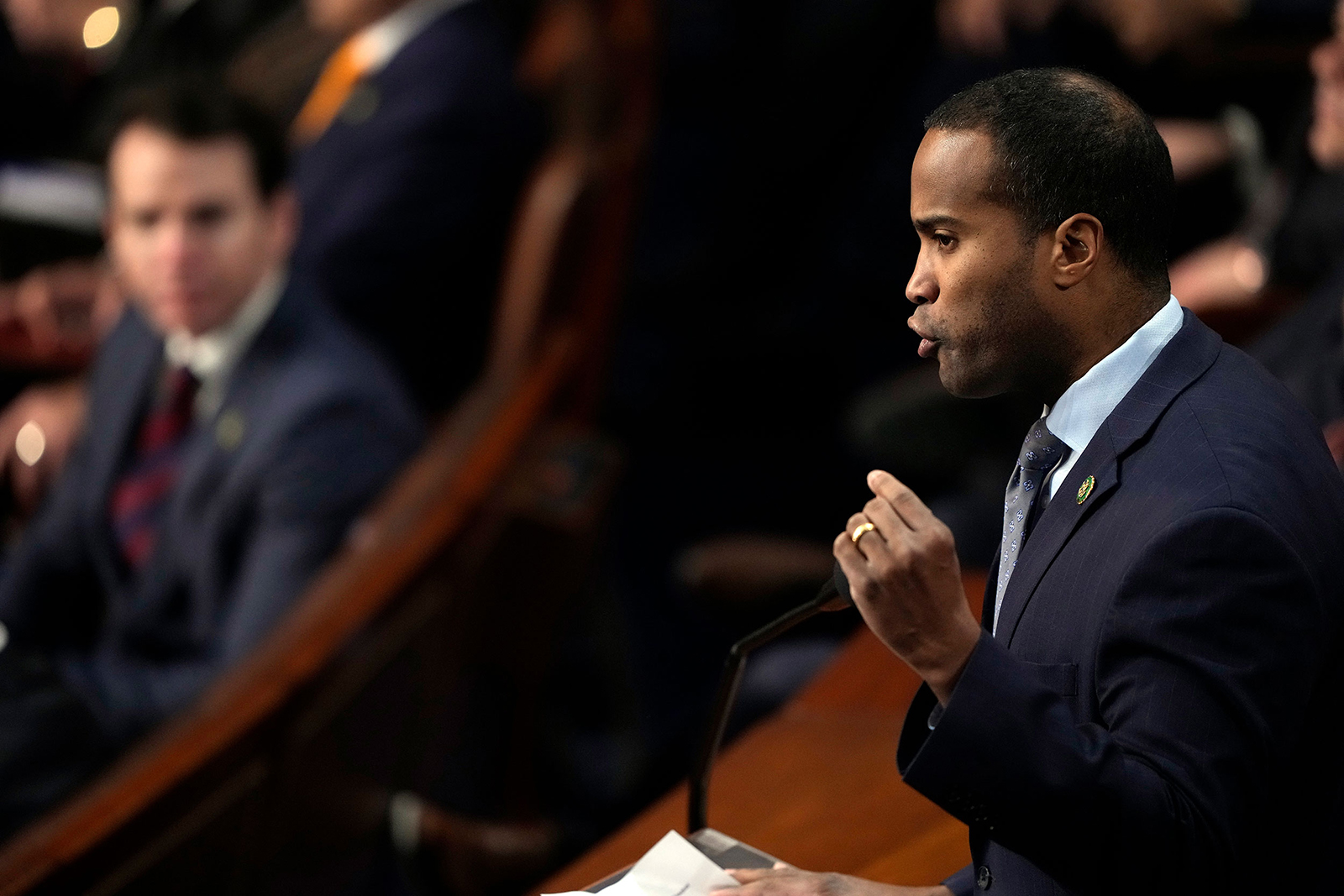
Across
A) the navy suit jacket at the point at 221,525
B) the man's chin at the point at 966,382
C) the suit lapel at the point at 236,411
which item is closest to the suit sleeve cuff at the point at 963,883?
the man's chin at the point at 966,382

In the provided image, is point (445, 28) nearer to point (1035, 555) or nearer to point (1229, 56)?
point (1229, 56)

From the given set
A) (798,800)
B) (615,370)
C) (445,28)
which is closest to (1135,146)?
(798,800)

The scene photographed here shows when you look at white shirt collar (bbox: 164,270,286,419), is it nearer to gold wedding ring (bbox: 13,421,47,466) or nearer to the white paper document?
gold wedding ring (bbox: 13,421,47,466)

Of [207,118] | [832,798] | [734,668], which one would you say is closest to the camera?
[734,668]

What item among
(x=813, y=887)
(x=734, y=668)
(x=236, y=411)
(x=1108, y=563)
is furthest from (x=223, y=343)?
(x=1108, y=563)

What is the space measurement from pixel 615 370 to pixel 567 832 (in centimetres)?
107

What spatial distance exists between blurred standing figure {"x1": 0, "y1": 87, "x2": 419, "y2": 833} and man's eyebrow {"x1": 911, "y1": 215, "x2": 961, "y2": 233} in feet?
3.70

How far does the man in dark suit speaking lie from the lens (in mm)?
615

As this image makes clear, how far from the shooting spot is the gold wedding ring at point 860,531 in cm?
64

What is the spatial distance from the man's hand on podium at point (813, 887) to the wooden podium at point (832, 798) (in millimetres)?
255

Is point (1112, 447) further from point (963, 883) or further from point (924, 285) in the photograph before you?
point (963, 883)

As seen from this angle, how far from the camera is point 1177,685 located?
615 mm

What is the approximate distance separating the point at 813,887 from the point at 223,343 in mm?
1296

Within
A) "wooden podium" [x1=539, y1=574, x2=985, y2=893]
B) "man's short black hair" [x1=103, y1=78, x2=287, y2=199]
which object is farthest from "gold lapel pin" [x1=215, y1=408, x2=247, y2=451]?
"wooden podium" [x1=539, y1=574, x2=985, y2=893]
